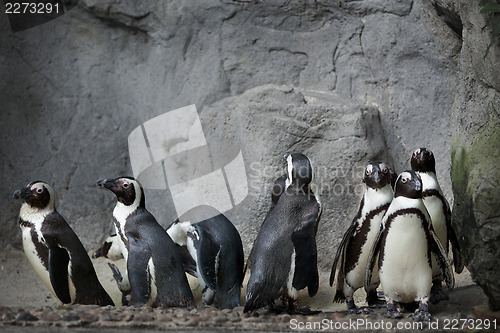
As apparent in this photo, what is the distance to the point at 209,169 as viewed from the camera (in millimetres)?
5840

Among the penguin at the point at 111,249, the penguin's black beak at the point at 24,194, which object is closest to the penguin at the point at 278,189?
the penguin at the point at 111,249

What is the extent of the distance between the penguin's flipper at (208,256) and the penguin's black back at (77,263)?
617 mm

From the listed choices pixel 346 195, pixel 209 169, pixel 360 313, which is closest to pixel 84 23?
pixel 209 169

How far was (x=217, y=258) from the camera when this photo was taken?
4.82 m

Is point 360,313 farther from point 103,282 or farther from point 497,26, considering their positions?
point 103,282

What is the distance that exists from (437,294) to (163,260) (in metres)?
1.53

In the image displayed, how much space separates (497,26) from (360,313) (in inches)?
63.7

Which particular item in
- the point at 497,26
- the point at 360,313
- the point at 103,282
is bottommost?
the point at 103,282

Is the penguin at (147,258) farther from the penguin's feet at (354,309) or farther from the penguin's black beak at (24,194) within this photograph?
the penguin's feet at (354,309)

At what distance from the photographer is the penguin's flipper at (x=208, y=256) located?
4697 mm

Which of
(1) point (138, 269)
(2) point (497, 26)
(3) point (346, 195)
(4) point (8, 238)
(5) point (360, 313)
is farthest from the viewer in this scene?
(4) point (8, 238)

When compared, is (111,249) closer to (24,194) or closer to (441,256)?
(24,194)

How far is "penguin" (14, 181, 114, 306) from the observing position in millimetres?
4652

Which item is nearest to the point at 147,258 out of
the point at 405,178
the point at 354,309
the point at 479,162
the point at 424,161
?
the point at 354,309
